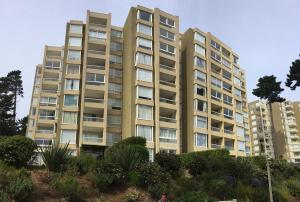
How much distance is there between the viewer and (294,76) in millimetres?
43406

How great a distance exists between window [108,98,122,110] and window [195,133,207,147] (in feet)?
43.8

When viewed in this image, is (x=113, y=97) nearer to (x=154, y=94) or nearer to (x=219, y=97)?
(x=154, y=94)

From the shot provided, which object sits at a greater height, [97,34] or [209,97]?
[97,34]

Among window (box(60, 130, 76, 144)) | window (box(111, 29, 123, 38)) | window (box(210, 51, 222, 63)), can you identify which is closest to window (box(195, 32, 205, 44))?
window (box(210, 51, 222, 63))

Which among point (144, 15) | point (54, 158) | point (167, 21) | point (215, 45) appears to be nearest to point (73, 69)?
point (144, 15)

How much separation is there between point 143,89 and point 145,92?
542 mm

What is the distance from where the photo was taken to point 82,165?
80.9 feet

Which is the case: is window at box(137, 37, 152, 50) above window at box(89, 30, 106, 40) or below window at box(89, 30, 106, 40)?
below

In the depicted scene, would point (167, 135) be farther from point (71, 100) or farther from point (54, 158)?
point (54, 158)

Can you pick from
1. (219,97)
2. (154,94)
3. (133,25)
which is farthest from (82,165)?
(219,97)

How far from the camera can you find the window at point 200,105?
5397cm

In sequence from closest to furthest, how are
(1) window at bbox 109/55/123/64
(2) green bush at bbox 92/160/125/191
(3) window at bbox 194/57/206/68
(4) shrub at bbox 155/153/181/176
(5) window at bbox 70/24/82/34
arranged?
(2) green bush at bbox 92/160/125/191, (4) shrub at bbox 155/153/181/176, (1) window at bbox 109/55/123/64, (5) window at bbox 70/24/82/34, (3) window at bbox 194/57/206/68

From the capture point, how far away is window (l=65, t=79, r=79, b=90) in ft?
170

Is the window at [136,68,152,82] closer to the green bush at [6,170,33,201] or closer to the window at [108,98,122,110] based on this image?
the window at [108,98,122,110]
